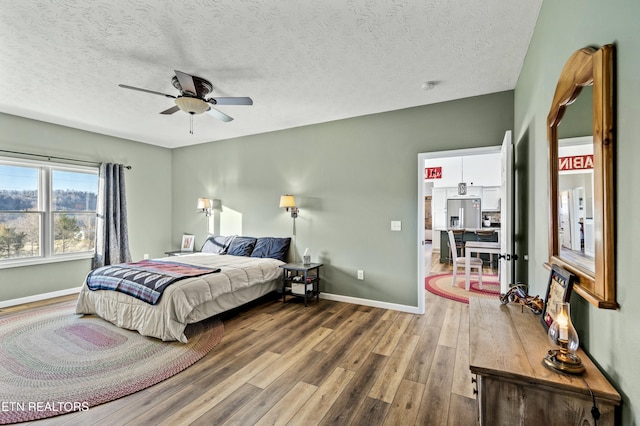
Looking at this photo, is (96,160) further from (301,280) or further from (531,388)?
(531,388)

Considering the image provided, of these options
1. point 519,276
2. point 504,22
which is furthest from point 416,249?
point 504,22

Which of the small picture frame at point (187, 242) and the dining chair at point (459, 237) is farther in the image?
the dining chair at point (459, 237)

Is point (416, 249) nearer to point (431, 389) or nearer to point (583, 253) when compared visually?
point (431, 389)

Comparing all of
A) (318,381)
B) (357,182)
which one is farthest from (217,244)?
(318,381)

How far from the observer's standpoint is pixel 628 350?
0.91 meters

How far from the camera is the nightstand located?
13.4 feet

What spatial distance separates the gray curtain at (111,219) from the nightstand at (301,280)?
2.97 metres

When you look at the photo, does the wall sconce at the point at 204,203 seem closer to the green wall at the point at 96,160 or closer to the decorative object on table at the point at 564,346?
the green wall at the point at 96,160

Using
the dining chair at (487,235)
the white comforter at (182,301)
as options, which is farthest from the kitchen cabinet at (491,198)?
the white comforter at (182,301)

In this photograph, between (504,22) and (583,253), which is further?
→ (504,22)

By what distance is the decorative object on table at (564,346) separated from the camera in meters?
1.06

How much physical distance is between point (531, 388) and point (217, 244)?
4.81 meters

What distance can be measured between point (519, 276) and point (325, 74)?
2.65 m

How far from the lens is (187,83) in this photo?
2541mm
